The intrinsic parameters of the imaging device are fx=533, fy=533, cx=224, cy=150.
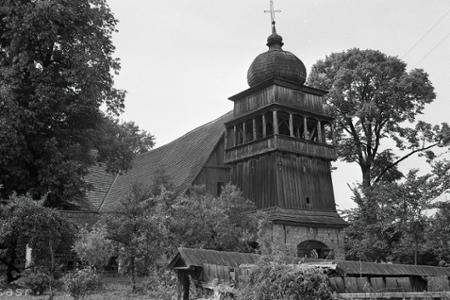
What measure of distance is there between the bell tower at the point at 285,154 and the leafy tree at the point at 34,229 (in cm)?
1035

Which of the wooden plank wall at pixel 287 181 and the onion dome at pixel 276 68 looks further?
the onion dome at pixel 276 68

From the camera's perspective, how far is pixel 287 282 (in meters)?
9.29

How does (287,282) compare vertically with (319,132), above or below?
below

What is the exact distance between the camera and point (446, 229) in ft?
79.8

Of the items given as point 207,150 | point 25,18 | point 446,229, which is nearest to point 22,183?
point 25,18

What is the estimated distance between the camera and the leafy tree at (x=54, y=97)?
21281 millimetres

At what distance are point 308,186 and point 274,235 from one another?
3.84 metres

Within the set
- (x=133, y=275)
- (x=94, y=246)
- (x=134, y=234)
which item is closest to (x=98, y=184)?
(x=94, y=246)

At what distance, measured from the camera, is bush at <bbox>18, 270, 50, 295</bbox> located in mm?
16516

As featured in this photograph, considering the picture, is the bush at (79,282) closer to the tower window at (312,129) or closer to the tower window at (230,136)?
the tower window at (230,136)

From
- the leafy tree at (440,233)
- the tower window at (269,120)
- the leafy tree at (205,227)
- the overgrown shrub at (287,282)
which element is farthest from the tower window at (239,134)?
the overgrown shrub at (287,282)

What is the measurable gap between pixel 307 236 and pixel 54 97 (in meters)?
13.2

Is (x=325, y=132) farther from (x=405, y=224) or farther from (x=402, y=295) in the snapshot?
(x=402, y=295)

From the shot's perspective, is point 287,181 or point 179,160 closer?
point 287,181
